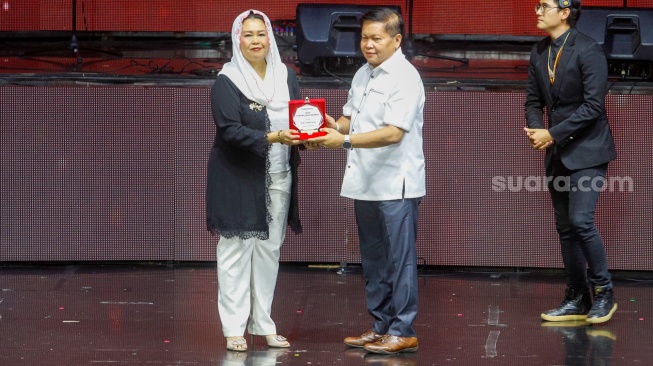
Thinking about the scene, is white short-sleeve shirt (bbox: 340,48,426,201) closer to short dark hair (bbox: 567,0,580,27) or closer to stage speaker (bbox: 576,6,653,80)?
short dark hair (bbox: 567,0,580,27)

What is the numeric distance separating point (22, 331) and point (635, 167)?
3356 millimetres

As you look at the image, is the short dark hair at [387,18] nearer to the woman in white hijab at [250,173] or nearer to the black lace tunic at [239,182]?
the woman in white hijab at [250,173]

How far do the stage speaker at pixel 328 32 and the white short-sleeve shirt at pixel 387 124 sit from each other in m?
1.82

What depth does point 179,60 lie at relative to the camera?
6.86 meters

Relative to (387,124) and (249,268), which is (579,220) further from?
(249,268)

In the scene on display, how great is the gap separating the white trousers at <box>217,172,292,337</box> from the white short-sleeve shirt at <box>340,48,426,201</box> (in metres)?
0.29

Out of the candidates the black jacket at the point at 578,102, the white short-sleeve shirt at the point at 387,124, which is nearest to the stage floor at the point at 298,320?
the white short-sleeve shirt at the point at 387,124

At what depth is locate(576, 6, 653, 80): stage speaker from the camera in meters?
6.07

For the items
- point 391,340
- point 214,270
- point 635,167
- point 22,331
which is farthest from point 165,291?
point 635,167

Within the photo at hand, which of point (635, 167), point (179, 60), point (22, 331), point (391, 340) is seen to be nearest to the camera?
point (391, 340)

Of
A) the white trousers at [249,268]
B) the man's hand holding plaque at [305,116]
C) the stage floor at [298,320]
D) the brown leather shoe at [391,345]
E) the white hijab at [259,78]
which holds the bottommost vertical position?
the stage floor at [298,320]

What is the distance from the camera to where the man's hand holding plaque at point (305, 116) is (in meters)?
4.02

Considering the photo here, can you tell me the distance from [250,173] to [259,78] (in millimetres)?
377

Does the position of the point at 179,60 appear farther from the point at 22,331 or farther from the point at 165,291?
the point at 22,331
